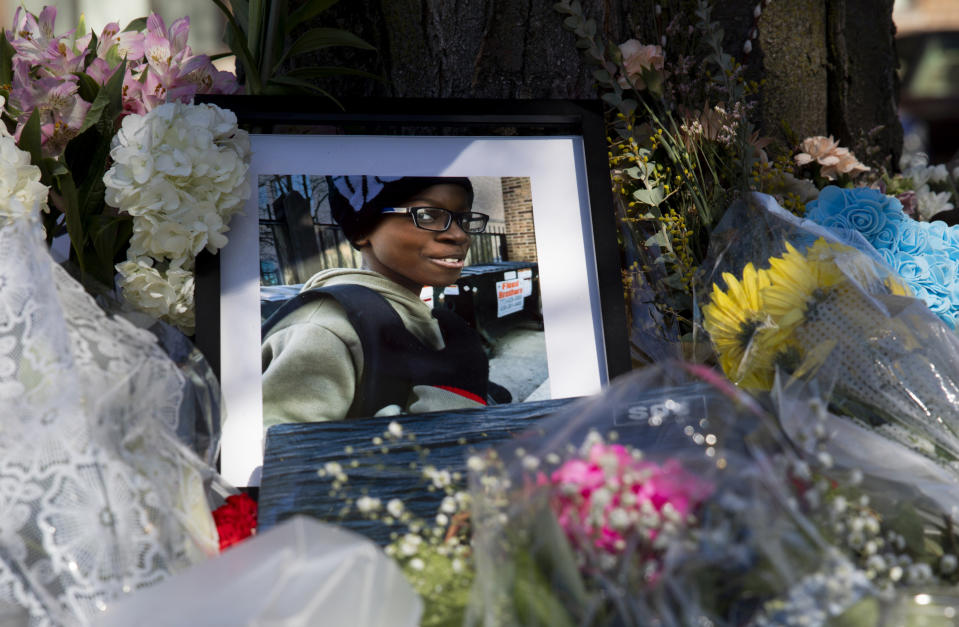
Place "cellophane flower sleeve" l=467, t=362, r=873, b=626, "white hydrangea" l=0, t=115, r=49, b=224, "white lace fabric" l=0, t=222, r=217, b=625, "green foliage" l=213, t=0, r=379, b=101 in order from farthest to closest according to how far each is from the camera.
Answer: "green foliage" l=213, t=0, r=379, b=101 → "white hydrangea" l=0, t=115, r=49, b=224 → "white lace fabric" l=0, t=222, r=217, b=625 → "cellophane flower sleeve" l=467, t=362, r=873, b=626

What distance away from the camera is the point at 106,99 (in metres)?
1.09

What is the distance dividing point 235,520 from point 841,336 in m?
0.70

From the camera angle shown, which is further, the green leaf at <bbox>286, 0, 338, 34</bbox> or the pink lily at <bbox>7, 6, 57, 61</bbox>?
the green leaf at <bbox>286, 0, 338, 34</bbox>

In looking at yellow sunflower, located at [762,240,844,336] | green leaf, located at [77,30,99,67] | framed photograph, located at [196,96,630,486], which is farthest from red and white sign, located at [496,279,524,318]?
Answer: green leaf, located at [77,30,99,67]

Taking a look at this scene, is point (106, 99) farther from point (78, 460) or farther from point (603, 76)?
point (603, 76)

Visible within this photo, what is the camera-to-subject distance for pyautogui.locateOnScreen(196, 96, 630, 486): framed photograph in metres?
1.10

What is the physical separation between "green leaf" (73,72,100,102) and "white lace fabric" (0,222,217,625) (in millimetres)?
414

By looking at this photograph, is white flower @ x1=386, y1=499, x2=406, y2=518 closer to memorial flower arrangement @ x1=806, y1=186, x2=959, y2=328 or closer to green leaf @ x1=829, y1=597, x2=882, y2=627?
green leaf @ x1=829, y1=597, x2=882, y2=627

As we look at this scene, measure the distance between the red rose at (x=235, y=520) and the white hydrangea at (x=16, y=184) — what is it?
→ 43cm

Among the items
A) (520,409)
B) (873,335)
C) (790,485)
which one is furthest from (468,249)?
(790,485)

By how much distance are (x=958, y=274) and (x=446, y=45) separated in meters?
0.84

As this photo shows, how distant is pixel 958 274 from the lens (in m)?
1.20

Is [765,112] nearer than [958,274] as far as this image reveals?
No

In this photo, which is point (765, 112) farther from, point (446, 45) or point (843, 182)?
point (446, 45)
